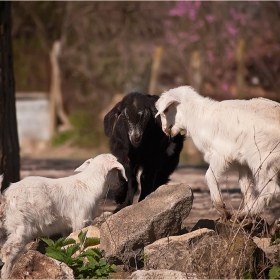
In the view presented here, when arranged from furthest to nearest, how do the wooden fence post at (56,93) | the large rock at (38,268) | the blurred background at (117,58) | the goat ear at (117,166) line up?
1. the wooden fence post at (56,93)
2. the blurred background at (117,58)
3. the goat ear at (117,166)
4. the large rock at (38,268)

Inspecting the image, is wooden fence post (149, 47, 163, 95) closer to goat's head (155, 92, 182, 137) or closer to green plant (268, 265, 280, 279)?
goat's head (155, 92, 182, 137)

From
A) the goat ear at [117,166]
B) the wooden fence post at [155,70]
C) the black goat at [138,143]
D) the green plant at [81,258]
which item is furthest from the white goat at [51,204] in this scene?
the wooden fence post at [155,70]

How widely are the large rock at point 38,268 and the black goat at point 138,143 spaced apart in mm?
2319

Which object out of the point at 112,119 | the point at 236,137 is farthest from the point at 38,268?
the point at 112,119

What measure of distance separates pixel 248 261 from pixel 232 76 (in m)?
18.3

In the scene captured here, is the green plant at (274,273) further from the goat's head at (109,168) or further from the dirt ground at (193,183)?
the goat's head at (109,168)

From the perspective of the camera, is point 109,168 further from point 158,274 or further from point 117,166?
point 158,274

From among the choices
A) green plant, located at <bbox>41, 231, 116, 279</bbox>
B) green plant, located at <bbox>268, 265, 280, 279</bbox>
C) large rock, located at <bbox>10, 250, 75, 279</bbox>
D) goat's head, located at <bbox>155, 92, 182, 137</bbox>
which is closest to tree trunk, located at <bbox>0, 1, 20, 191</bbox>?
goat's head, located at <bbox>155, 92, 182, 137</bbox>

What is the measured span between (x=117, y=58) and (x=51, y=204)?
66.4ft

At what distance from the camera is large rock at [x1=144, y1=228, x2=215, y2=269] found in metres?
6.13

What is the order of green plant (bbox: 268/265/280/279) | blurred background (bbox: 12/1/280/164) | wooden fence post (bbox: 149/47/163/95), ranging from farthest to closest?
wooden fence post (bbox: 149/47/163/95)
blurred background (bbox: 12/1/280/164)
green plant (bbox: 268/265/280/279)

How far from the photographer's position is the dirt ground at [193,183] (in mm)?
9117

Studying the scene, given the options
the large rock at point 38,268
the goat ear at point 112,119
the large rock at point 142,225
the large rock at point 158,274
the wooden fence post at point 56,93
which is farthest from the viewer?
the wooden fence post at point 56,93

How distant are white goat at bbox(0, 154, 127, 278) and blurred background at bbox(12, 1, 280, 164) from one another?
43.2 feet
